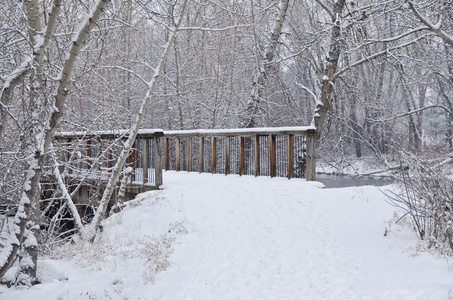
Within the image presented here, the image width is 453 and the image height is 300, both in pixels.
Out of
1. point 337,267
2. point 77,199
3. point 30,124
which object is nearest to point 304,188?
point 337,267

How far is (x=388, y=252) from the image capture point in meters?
5.20

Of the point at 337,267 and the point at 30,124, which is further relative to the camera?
the point at 337,267

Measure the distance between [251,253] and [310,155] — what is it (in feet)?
12.2

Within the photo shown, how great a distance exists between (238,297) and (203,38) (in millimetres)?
13081

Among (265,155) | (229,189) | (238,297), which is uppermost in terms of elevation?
(265,155)

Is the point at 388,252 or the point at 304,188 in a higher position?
the point at 304,188

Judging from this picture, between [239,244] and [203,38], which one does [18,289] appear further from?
[203,38]

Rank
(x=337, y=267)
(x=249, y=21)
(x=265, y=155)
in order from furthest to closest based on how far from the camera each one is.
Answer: (x=249, y=21) < (x=265, y=155) < (x=337, y=267)

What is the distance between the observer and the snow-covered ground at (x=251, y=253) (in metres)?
4.39

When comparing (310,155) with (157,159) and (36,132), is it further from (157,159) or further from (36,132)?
(36,132)

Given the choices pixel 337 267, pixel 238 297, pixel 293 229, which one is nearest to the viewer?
pixel 238 297

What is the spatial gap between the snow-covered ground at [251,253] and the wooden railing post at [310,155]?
49cm

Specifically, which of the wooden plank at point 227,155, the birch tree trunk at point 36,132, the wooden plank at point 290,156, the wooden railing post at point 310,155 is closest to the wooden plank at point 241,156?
the wooden plank at point 227,155

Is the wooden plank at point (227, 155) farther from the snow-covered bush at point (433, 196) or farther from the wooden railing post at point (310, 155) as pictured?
the snow-covered bush at point (433, 196)
